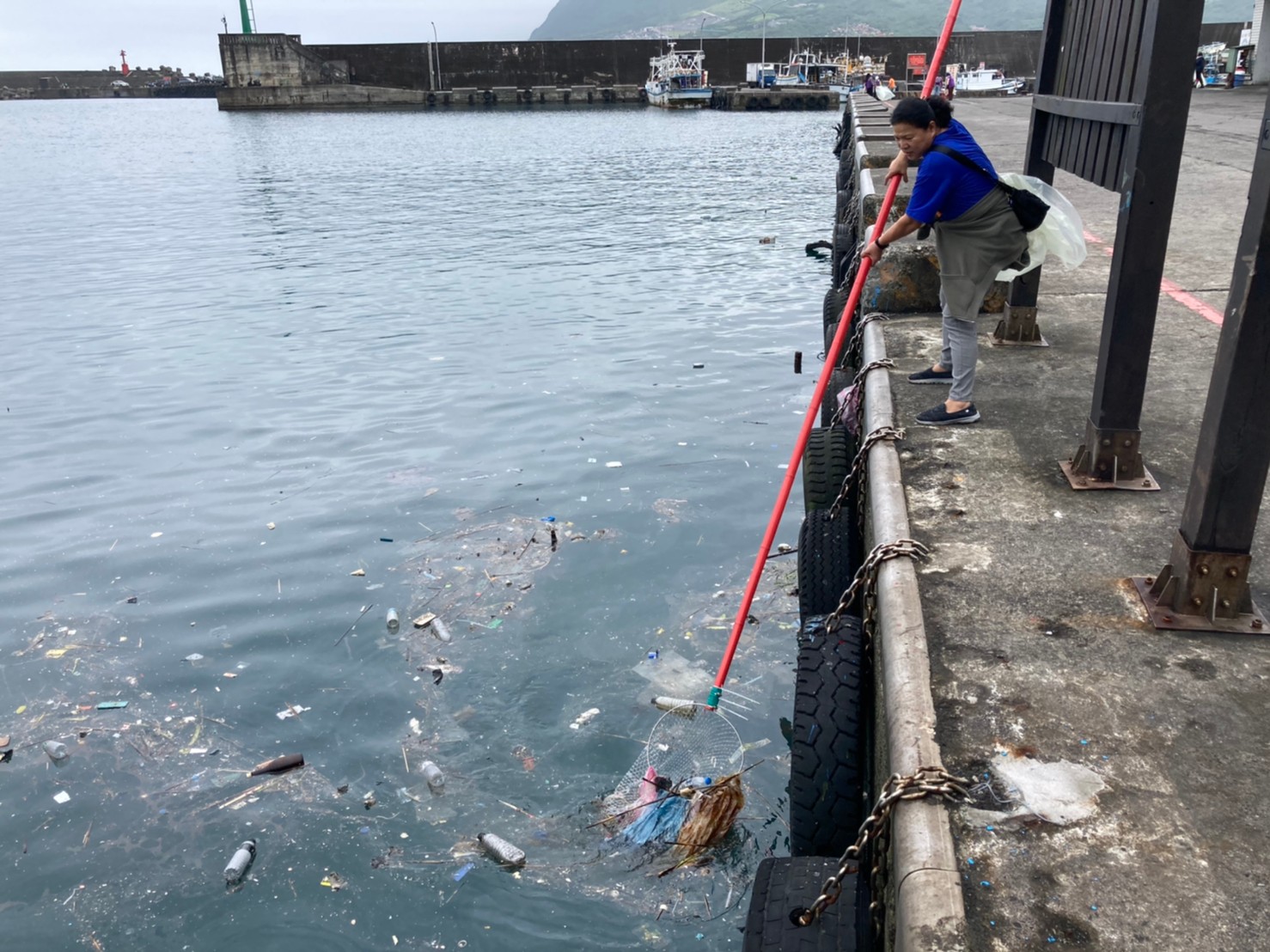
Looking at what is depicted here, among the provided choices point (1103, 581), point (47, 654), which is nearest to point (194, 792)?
point (47, 654)

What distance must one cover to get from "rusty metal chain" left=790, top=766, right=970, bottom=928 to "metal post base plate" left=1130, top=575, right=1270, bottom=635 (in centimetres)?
122

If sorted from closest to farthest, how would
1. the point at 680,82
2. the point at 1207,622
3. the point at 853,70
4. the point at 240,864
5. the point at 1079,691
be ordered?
the point at 1079,691 < the point at 1207,622 < the point at 240,864 < the point at 680,82 < the point at 853,70

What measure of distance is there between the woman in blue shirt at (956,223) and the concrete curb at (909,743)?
3.21 ft

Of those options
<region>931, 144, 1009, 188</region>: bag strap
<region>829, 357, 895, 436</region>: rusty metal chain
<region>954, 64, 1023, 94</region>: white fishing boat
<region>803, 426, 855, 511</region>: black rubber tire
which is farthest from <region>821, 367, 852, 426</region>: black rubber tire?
<region>954, 64, 1023, 94</region>: white fishing boat

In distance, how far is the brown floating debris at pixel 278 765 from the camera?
4891mm

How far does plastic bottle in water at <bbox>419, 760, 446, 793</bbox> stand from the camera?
4.70 m

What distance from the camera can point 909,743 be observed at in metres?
2.94

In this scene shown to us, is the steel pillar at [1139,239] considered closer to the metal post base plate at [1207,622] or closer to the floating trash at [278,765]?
the metal post base plate at [1207,622]

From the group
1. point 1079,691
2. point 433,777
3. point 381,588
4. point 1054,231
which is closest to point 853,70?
point 1054,231

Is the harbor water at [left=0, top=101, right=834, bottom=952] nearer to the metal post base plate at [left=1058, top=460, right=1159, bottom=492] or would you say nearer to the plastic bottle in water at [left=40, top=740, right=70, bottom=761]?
the plastic bottle in water at [left=40, top=740, right=70, bottom=761]

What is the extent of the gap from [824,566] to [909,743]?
195 centimetres

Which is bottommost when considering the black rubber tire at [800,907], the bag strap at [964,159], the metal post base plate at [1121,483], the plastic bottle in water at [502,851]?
the plastic bottle in water at [502,851]

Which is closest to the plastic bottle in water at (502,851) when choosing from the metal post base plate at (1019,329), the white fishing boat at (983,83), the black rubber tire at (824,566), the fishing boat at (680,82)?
the black rubber tire at (824,566)

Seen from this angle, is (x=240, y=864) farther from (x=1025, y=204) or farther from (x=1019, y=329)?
(x=1019, y=329)
